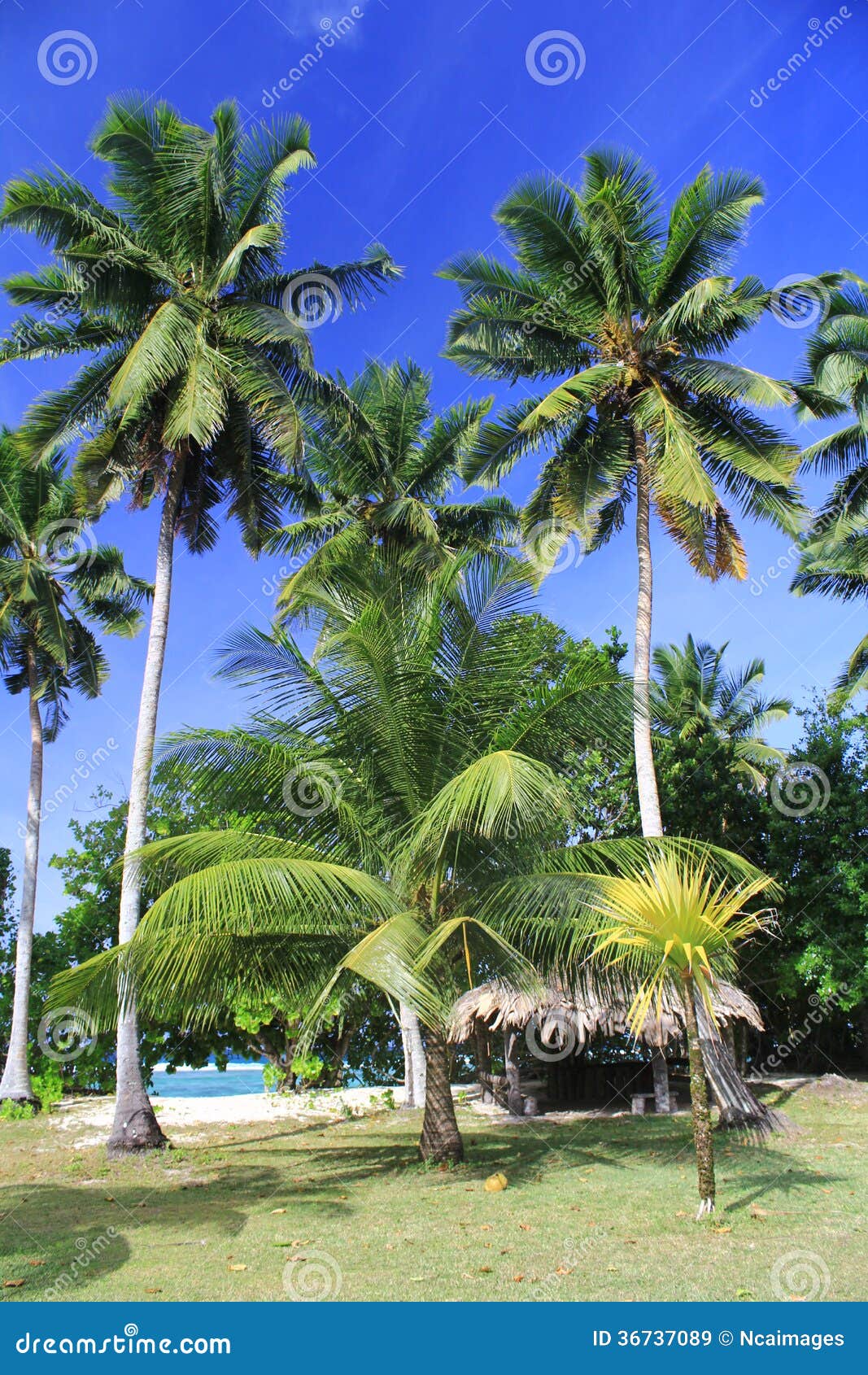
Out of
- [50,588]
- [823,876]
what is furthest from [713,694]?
[50,588]

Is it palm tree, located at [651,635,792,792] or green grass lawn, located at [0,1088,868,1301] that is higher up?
palm tree, located at [651,635,792,792]

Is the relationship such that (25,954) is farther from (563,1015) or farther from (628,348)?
(628,348)

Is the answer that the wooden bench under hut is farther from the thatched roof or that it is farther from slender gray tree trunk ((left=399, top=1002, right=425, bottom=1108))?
slender gray tree trunk ((left=399, top=1002, right=425, bottom=1108))

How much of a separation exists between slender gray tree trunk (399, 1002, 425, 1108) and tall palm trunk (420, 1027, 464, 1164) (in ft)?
19.8

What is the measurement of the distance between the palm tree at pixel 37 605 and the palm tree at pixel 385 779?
10196 millimetres

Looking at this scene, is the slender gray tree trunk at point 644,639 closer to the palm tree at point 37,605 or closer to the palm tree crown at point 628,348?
the palm tree crown at point 628,348

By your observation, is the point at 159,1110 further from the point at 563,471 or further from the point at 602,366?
the point at 602,366

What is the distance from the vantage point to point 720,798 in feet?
74.3

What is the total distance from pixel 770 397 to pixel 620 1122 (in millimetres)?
11863

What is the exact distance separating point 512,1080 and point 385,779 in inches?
381

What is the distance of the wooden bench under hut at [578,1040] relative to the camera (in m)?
13.6

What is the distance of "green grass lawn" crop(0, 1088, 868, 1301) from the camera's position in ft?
19.4

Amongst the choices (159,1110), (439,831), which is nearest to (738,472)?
(439,831)

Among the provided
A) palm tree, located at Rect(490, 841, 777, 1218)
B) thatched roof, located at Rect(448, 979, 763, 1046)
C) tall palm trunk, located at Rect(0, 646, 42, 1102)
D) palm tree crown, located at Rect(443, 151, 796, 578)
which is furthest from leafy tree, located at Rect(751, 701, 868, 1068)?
tall palm trunk, located at Rect(0, 646, 42, 1102)
